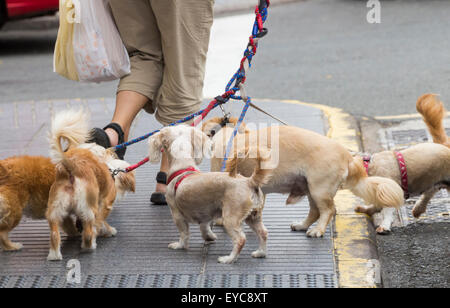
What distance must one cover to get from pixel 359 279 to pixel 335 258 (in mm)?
295

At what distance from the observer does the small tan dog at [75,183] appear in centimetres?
379

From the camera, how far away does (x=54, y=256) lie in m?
3.88

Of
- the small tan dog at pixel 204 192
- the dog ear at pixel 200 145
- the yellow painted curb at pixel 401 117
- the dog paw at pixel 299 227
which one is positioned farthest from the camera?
the yellow painted curb at pixel 401 117

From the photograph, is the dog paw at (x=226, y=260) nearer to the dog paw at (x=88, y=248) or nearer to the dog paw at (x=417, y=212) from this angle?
the dog paw at (x=88, y=248)

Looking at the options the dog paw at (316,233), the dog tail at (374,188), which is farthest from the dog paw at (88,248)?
the dog tail at (374,188)

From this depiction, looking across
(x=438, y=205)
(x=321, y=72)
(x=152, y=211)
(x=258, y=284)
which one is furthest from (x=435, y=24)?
(x=258, y=284)

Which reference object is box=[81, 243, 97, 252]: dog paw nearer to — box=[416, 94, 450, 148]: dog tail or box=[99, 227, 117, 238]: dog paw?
box=[99, 227, 117, 238]: dog paw

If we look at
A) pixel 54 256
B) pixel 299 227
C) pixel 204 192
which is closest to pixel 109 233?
pixel 54 256

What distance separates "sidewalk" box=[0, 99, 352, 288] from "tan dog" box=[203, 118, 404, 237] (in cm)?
19

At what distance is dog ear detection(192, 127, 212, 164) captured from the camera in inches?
160

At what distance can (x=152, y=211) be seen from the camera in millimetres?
4680

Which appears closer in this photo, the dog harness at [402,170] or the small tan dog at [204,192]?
the small tan dog at [204,192]

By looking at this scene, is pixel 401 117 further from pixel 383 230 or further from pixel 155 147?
pixel 155 147

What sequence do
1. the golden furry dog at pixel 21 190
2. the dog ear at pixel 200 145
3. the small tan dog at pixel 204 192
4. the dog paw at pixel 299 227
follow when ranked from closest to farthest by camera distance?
the small tan dog at pixel 204 192
the golden furry dog at pixel 21 190
the dog ear at pixel 200 145
the dog paw at pixel 299 227
